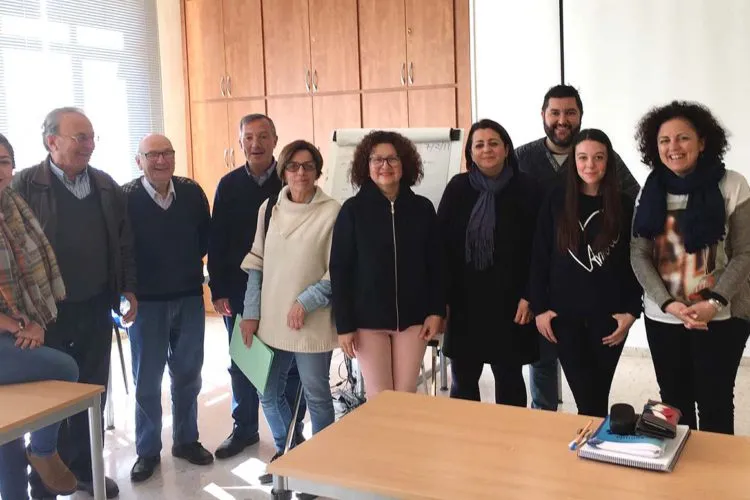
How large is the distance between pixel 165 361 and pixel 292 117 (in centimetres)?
308

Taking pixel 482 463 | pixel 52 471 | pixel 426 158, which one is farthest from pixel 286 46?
pixel 482 463

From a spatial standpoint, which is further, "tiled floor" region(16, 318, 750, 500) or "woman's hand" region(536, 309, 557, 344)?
"tiled floor" region(16, 318, 750, 500)

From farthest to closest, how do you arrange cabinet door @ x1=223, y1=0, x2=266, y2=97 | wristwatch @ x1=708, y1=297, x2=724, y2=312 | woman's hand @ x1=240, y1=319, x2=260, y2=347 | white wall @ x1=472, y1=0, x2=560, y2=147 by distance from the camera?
cabinet door @ x1=223, y1=0, x2=266, y2=97 < white wall @ x1=472, y1=0, x2=560, y2=147 < woman's hand @ x1=240, y1=319, x2=260, y2=347 < wristwatch @ x1=708, y1=297, x2=724, y2=312

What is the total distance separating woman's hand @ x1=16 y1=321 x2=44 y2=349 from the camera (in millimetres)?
2436

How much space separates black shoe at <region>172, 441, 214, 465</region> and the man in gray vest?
1.15 ft

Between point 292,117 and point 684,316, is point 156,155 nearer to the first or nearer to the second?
point 684,316

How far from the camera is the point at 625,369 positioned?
15.0 feet

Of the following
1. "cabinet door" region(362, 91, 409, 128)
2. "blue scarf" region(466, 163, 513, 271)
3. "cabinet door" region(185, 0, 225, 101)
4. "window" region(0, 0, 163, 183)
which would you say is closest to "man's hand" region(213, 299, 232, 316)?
"blue scarf" region(466, 163, 513, 271)

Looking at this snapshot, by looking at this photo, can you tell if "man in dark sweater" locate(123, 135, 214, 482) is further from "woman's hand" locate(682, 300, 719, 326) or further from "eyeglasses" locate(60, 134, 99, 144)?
"woman's hand" locate(682, 300, 719, 326)

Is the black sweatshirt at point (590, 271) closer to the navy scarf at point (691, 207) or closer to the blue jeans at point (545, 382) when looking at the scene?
the navy scarf at point (691, 207)

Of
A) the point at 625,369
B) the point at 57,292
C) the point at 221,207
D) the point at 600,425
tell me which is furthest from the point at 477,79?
the point at 600,425

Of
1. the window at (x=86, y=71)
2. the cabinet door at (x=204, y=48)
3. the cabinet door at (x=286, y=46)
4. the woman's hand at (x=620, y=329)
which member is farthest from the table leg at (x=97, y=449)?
the cabinet door at (x=204, y=48)

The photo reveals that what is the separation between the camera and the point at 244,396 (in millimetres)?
3318

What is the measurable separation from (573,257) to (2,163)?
1917mm
